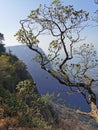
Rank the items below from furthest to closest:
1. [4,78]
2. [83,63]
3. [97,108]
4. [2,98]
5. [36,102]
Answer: [4,78]
[36,102]
[2,98]
[83,63]
[97,108]

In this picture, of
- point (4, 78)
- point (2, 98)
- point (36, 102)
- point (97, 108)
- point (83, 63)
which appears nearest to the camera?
point (97, 108)

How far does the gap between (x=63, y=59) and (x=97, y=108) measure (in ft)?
10.4

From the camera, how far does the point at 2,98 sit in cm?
2078

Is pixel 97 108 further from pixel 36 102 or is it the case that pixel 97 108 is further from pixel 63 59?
pixel 36 102

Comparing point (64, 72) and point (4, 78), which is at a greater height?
point (64, 72)

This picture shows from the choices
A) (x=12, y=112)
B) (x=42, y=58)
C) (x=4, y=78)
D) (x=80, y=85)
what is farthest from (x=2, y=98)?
(x=4, y=78)

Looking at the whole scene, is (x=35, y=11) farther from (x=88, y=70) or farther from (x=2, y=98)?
(x=2, y=98)

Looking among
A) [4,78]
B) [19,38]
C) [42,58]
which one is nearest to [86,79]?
[42,58]

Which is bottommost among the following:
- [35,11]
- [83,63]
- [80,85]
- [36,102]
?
[36,102]

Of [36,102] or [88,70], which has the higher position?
[88,70]

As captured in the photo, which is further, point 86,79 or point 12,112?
point 12,112

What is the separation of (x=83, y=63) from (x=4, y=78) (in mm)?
29550

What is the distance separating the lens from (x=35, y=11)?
17.9 m

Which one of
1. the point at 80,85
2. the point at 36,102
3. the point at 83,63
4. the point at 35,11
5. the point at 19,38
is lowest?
the point at 36,102
